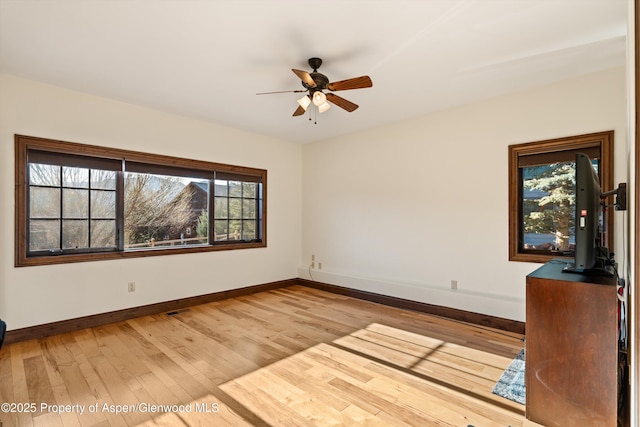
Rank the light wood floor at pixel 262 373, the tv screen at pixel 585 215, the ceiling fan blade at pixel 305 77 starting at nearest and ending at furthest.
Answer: the tv screen at pixel 585 215 < the light wood floor at pixel 262 373 < the ceiling fan blade at pixel 305 77

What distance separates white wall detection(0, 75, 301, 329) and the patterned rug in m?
3.80

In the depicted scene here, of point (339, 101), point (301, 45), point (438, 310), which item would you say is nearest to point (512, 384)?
point (438, 310)

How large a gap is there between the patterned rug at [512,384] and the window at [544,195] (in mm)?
1316

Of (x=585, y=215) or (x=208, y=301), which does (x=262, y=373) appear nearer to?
(x=208, y=301)

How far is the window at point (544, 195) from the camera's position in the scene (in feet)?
10.5

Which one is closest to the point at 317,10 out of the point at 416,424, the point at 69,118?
the point at 416,424

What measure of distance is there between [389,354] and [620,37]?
326 centimetres

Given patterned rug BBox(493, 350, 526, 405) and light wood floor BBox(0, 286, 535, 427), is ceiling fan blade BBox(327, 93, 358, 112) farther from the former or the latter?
patterned rug BBox(493, 350, 526, 405)

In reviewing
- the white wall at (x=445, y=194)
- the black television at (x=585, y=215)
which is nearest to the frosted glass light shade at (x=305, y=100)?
the white wall at (x=445, y=194)

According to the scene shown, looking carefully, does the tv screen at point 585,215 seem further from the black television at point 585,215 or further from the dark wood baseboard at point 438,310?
the dark wood baseboard at point 438,310

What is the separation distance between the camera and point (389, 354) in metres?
2.86

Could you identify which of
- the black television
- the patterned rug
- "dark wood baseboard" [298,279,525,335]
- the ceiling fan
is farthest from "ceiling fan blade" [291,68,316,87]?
"dark wood baseboard" [298,279,525,335]

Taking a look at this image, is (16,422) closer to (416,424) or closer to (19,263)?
(19,263)

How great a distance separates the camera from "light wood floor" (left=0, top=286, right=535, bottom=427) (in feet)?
6.53
